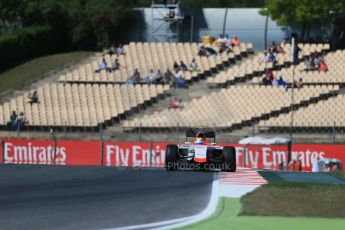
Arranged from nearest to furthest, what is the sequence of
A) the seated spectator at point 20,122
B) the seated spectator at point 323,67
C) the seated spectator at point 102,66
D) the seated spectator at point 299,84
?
1. the seated spectator at point 20,122
2. the seated spectator at point 299,84
3. the seated spectator at point 323,67
4. the seated spectator at point 102,66

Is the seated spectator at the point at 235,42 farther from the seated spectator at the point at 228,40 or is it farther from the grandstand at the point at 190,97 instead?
the grandstand at the point at 190,97

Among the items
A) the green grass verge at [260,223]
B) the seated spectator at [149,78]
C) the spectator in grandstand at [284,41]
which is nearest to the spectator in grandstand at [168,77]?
the seated spectator at [149,78]

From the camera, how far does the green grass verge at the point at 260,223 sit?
13219mm

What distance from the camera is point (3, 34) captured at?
5772 cm

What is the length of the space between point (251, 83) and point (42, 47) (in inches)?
685

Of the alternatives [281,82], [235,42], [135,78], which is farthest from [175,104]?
[235,42]

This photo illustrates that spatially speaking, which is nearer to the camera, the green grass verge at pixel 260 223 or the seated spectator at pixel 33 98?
the green grass verge at pixel 260 223

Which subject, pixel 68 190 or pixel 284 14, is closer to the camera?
pixel 68 190

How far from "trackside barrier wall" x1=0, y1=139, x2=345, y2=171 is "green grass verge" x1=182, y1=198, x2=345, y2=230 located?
733 inches

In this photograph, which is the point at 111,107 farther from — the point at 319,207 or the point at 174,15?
the point at 319,207

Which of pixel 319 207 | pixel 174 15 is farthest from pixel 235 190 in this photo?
pixel 174 15

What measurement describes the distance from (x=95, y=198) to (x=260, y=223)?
11.2 ft

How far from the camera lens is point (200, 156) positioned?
2300cm

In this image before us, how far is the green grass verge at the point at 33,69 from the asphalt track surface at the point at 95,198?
28.8 m
